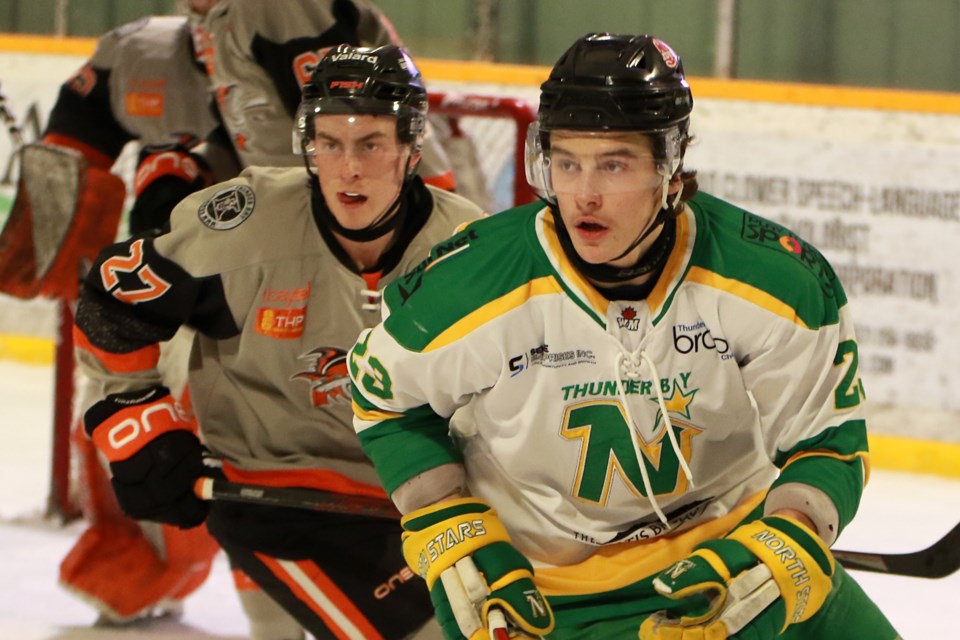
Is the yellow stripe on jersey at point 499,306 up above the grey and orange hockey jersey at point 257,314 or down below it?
above

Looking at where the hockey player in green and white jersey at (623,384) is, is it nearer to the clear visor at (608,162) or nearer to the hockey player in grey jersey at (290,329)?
the clear visor at (608,162)

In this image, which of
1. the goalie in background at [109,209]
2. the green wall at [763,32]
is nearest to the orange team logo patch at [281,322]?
the goalie in background at [109,209]

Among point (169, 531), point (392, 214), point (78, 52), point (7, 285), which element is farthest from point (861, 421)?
point (78, 52)

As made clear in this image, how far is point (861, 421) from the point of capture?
1.65 meters

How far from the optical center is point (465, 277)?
1639 mm

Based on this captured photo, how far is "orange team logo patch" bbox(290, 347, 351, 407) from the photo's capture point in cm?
219

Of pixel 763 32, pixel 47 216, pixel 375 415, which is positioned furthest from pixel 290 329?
pixel 763 32

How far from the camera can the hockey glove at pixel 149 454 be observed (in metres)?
2.15

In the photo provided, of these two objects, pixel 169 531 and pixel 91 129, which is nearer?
pixel 169 531

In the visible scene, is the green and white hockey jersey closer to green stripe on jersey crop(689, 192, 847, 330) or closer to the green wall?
green stripe on jersey crop(689, 192, 847, 330)

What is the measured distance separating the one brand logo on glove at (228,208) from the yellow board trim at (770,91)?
2.21 meters

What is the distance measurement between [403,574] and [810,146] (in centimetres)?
222

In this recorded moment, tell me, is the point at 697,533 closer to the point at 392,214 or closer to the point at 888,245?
the point at 392,214

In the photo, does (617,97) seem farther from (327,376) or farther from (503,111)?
(503,111)
